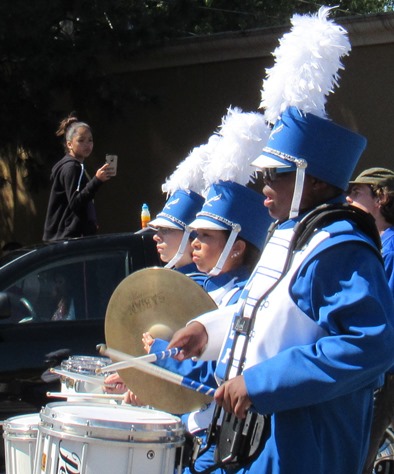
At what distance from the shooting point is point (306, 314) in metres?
2.65

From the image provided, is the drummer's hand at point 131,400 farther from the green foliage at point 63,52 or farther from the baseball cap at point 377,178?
the green foliage at point 63,52

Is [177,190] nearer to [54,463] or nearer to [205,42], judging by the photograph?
[54,463]

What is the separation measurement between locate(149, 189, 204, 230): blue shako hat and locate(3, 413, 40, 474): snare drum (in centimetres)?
120

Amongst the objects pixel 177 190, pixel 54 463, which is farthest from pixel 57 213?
pixel 54 463

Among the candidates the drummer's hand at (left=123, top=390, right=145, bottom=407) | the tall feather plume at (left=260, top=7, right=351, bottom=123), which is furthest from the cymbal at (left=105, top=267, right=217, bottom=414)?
the tall feather plume at (left=260, top=7, right=351, bottom=123)

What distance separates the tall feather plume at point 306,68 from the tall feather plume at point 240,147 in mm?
993

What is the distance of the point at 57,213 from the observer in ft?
26.4

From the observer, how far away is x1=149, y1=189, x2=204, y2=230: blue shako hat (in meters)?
4.65

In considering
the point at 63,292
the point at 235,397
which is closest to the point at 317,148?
the point at 235,397

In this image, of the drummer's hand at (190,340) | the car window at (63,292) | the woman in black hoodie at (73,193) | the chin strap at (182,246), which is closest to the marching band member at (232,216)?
the chin strap at (182,246)

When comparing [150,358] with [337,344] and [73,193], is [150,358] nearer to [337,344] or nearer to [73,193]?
[337,344]

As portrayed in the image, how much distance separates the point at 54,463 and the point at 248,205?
149cm

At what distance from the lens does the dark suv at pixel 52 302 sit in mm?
5762

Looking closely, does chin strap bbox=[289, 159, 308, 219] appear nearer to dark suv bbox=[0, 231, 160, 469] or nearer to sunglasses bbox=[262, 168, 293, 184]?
sunglasses bbox=[262, 168, 293, 184]
